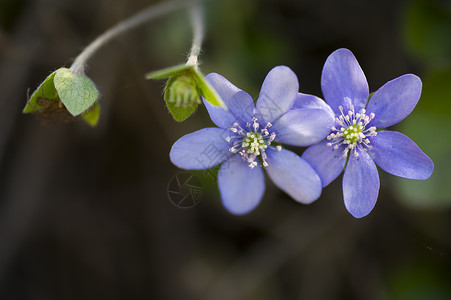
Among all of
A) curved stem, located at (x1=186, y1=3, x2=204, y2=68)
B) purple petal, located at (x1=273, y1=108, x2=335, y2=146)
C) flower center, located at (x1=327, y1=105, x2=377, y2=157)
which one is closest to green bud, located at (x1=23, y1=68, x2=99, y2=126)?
curved stem, located at (x1=186, y1=3, x2=204, y2=68)

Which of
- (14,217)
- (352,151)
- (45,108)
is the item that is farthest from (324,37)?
(14,217)

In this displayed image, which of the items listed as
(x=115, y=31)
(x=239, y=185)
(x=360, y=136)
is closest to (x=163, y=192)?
(x=115, y=31)

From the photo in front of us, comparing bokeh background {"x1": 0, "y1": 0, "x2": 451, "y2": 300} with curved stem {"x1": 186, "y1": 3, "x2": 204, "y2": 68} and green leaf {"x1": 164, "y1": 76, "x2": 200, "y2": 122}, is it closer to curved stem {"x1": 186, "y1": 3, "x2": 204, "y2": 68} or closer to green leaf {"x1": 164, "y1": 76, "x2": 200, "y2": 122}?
curved stem {"x1": 186, "y1": 3, "x2": 204, "y2": 68}

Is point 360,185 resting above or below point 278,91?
below

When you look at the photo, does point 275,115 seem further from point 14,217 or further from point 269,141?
point 14,217

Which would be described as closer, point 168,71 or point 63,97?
point 168,71

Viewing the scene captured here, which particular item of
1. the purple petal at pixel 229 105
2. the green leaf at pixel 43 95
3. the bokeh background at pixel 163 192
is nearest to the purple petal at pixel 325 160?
the purple petal at pixel 229 105

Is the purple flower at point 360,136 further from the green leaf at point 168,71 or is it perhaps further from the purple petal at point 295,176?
the green leaf at point 168,71

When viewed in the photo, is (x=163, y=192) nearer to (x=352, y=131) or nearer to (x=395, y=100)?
A: (x=352, y=131)
